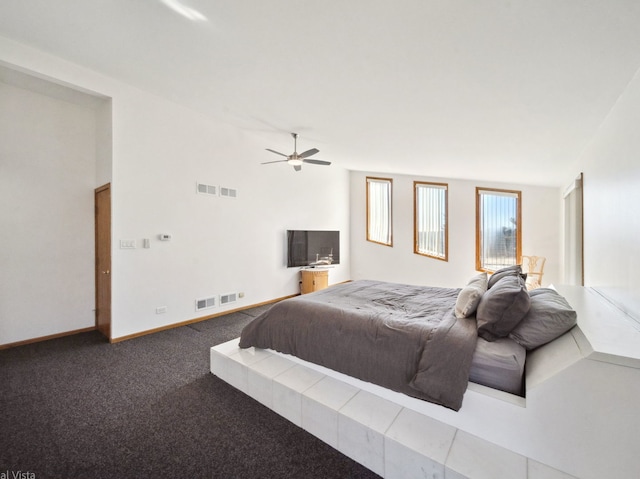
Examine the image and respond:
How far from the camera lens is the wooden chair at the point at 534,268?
5.06m

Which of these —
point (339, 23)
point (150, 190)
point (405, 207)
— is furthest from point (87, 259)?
point (405, 207)

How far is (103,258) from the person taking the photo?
12.2 feet

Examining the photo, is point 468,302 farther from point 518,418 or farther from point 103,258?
point 103,258

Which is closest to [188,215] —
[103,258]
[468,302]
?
[103,258]

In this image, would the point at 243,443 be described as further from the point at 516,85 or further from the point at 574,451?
the point at 516,85

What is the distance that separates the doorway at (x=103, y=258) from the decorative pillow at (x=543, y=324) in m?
4.33

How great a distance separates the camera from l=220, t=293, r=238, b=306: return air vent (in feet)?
14.9

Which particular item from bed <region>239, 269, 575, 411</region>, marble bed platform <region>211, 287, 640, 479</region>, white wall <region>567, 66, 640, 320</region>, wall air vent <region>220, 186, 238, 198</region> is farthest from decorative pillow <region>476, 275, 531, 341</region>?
wall air vent <region>220, 186, 238, 198</region>

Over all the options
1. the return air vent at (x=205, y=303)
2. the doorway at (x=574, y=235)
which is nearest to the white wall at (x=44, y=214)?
the return air vent at (x=205, y=303)

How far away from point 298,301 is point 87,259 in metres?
3.40

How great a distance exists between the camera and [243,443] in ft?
5.81

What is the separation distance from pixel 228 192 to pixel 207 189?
1.21 feet

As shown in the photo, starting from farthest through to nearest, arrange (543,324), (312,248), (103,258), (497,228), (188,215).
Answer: (312,248) → (497,228) → (188,215) → (103,258) → (543,324)

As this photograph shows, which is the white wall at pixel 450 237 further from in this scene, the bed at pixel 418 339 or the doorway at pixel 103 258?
the doorway at pixel 103 258
